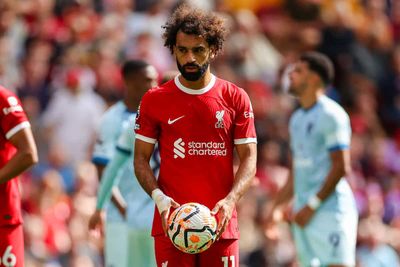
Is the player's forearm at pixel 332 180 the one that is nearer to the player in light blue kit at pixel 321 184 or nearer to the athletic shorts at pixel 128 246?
the player in light blue kit at pixel 321 184

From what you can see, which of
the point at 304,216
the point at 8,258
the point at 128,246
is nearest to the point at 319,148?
the point at 304,216

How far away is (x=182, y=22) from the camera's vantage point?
27.6 ft

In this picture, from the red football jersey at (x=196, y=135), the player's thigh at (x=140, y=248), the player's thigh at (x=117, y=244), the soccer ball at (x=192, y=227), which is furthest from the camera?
the player's thigh at (x=117, y=244)

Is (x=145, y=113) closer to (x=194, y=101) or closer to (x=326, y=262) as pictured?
(x=194, y=101)

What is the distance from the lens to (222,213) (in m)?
8.12

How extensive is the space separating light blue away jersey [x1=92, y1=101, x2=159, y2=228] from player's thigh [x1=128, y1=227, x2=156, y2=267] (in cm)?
10

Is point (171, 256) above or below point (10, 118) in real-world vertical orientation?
below

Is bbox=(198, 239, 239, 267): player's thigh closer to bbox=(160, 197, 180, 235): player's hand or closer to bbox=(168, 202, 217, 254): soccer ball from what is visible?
bbox=(168, 202, 217, 254): soccer ball

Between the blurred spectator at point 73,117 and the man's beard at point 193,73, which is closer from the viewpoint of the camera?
the man's beard at point 193,73

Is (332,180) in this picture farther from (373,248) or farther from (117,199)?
(373,248)

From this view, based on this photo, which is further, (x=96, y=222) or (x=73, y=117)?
(x=73, y=117)

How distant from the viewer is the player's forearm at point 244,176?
8291 millimetres

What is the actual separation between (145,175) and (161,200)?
1.00 ft

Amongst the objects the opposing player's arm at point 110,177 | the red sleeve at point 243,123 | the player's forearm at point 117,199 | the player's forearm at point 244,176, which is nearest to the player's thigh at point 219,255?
the player's forearm at point 244,176
